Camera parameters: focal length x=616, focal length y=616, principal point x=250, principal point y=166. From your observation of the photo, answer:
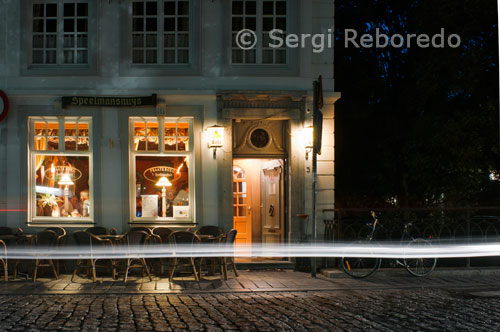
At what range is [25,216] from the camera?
13211 millimetres

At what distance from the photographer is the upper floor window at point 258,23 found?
13.5 metres

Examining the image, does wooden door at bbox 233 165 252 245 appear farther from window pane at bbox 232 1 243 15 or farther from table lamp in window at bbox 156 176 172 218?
window pane at bbox 232 1 243 15

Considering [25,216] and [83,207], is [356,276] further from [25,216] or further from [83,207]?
[25,216]

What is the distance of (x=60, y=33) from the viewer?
13.5 metres

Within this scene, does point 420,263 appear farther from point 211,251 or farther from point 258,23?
point 258,23

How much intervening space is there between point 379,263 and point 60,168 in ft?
23.0

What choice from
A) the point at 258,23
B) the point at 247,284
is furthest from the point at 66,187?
the point at 258,23

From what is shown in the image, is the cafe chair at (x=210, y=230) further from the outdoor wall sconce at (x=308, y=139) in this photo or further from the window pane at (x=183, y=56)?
the window pane at (x=183, y=56)

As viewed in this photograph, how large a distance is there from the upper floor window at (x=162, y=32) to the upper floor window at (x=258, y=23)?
103 centimetres

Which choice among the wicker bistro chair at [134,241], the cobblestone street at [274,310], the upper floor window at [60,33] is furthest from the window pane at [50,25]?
the cobblestone street at [274,310]

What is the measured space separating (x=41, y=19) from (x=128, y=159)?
12.0ft

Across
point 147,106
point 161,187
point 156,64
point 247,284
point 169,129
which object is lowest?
point 247,284

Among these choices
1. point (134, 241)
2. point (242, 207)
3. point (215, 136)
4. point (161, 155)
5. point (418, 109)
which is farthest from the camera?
point (418, 109)

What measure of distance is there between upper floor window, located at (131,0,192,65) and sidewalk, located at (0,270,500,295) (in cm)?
485
